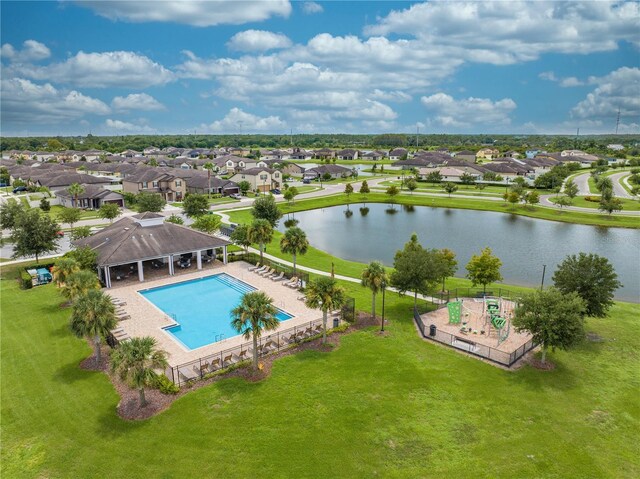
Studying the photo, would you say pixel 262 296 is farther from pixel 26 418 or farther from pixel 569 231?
pixel 569 231

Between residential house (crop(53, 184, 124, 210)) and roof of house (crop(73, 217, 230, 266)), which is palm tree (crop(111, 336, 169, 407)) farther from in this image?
residential house (crop(53, 184, 124, 210))

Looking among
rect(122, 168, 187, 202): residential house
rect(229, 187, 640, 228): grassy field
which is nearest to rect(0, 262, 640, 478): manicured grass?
rect(229, 187, 640, 228): grassy field

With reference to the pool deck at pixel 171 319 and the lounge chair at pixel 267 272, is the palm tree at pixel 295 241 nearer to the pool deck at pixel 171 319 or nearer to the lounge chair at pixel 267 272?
the pool deck at pixel 171 319

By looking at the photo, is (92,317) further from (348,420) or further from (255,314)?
(348,420)

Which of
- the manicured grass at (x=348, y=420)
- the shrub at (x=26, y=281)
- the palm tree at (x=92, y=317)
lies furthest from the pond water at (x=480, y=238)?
the shrub at (x=26, y=281)

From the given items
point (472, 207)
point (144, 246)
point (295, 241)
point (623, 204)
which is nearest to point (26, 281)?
point (144, 246)

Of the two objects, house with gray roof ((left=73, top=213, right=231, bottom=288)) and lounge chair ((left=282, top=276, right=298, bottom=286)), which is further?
lounge chair ((left=282, top=276, right=298, bottom=286))

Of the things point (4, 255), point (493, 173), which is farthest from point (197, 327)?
point (493, 173)
